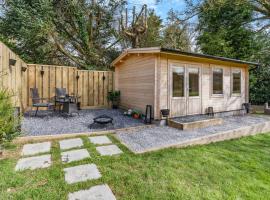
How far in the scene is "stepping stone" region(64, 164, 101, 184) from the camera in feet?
8.54

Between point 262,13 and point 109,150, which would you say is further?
point 262,13

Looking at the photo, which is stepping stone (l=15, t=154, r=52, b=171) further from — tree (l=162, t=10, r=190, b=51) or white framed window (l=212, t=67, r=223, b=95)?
tree (l=162, t=10, r=190, b=51)

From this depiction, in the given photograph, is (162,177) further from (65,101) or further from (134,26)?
(134,26)

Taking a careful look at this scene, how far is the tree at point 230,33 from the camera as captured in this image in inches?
442

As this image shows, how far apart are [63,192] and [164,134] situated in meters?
3.23

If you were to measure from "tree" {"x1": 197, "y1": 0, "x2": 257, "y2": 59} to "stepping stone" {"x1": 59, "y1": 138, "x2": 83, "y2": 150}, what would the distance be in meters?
10.7

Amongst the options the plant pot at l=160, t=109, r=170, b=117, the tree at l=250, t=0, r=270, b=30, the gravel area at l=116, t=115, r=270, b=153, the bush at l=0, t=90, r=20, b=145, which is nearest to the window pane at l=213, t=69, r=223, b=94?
the gravel area at l=116, t=115, r=270, b=153

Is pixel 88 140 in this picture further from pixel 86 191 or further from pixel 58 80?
pixel 58 80

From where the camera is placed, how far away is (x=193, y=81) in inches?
271

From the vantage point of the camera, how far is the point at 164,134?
4.95 metres

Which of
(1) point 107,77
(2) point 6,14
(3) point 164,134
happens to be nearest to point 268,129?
(3) point 164,134

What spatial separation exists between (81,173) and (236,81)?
8472 millimetres

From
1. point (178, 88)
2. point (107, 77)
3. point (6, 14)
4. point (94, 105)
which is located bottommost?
point (94, 105)

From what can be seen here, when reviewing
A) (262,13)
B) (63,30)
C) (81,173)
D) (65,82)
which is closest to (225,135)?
(81,173)
